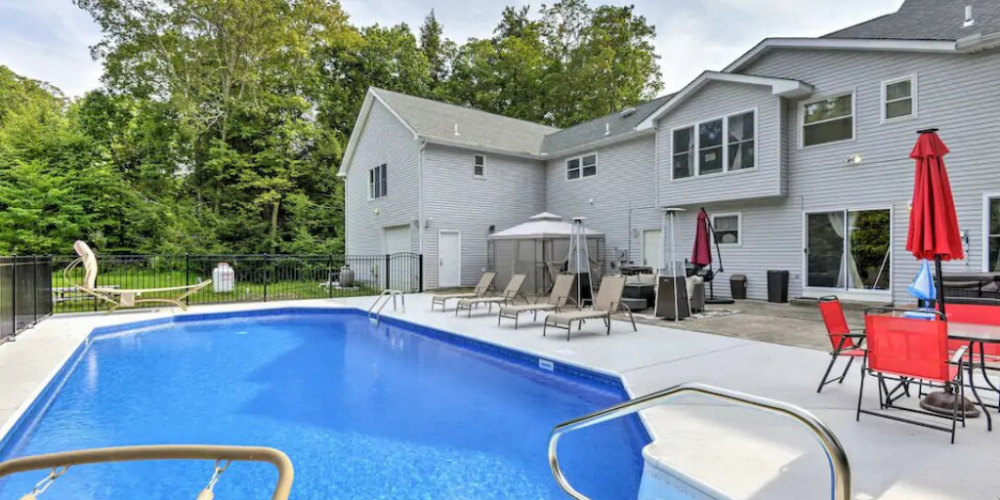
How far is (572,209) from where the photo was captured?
1745 centimetres

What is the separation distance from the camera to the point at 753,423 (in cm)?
385

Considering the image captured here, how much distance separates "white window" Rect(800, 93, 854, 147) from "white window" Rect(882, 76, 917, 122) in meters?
0.60

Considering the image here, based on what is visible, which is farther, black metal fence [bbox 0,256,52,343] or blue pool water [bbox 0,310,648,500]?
black metal fence [bbox 0,256,52,343]

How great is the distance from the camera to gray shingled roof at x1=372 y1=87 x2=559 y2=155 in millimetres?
16516

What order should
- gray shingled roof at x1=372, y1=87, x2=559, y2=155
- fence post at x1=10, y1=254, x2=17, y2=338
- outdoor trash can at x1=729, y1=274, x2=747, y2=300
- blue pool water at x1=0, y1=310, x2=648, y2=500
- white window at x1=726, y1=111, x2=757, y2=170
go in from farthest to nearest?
1. gray shingled roof at x1=372, y1=87, x2=559, y2=155
2. outdoor trash can at x1=729, y1=274, x2=747, y2=300
3. white window at x1=726, y1=111, x2=757, y2=170
4. fence post at x1=10, y1=254, x2=17, y2=338
5. blue pool water at x1=0, y1=310, x2=648, y2=500

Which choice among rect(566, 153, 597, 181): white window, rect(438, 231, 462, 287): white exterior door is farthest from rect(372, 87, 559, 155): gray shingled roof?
rect(438, 231, 462, 287): white exterior door

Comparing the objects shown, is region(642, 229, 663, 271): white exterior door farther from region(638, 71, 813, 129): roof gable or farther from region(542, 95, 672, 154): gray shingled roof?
region(542, 95, 672, 154): gray shingled roof

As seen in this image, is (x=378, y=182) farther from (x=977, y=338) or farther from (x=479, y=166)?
(x=977, y=338)

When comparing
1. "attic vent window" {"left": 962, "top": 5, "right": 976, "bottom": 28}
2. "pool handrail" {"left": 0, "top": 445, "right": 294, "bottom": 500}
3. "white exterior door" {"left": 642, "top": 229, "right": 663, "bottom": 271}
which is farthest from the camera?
"white exterior door" {"left": 642, "top": 229, "right": 663, "bottom": 271}

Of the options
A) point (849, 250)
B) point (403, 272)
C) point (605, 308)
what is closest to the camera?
point (605, 308)

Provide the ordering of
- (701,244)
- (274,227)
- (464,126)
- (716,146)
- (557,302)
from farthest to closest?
(274,227) < (464,126) < (716,146) < (701,244) < (557,302)

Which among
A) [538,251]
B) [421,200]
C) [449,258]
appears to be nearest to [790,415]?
[538,251]

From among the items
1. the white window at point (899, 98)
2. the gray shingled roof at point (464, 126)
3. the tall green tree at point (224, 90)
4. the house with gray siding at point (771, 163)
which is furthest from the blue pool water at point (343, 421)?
the tall green tree at point (224, 90)

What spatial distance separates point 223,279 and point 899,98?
1785 cm
